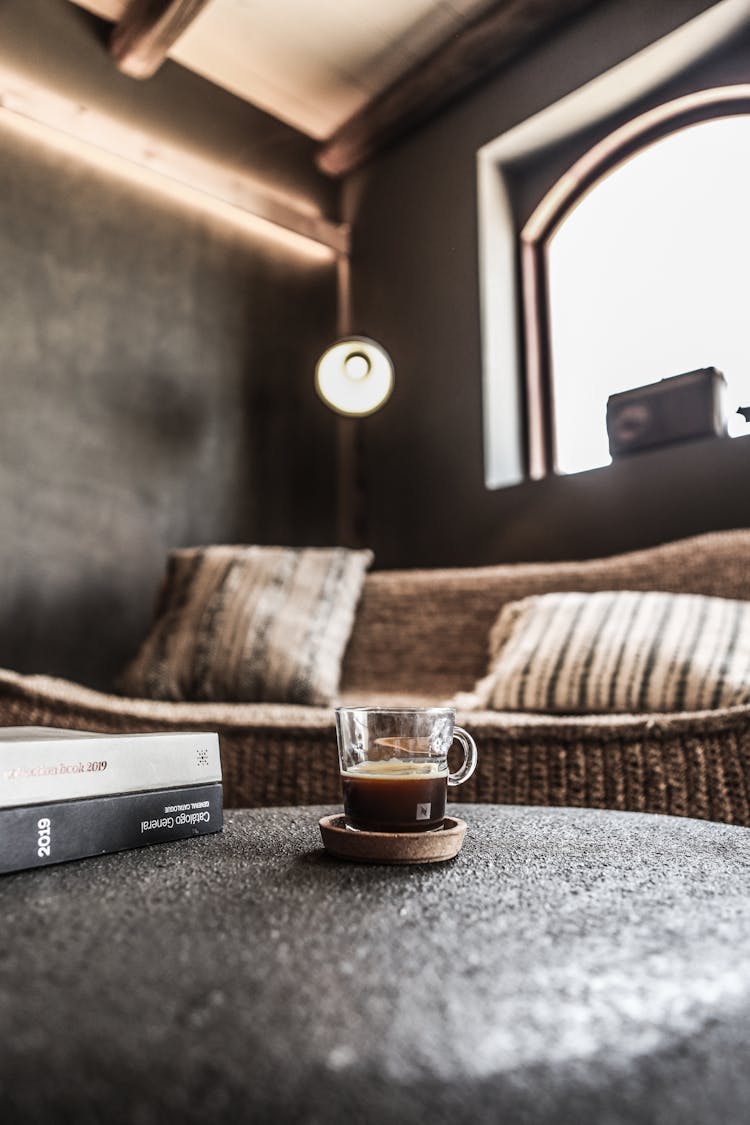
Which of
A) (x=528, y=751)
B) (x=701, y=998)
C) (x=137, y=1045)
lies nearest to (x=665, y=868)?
(x=701, y=998)

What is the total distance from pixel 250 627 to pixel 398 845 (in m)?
1.51

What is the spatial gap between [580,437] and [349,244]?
1.41 metres

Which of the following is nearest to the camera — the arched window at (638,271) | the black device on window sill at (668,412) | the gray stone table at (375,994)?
the gray stone table at (375,994)

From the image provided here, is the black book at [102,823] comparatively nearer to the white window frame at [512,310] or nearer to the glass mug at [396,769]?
the glass mug at [396,769]

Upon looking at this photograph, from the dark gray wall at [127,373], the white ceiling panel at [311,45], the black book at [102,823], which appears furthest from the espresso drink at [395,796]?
the white ceiling panel at [311,45]

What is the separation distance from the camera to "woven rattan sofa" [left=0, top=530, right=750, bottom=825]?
1168 mm

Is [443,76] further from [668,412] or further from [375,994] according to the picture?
[375,994]

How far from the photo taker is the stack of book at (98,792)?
619mm

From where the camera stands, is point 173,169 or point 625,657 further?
point 173,169

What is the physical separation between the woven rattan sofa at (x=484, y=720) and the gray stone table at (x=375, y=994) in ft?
1.90

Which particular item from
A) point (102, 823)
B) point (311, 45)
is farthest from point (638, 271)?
point (102, 823)

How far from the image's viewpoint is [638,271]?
8.70ft

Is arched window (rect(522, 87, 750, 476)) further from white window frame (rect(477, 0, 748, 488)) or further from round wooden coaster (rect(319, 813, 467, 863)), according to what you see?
round wooden coaster (rect(319, 813, 467, 863))

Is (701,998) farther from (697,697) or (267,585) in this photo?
(267,585)
